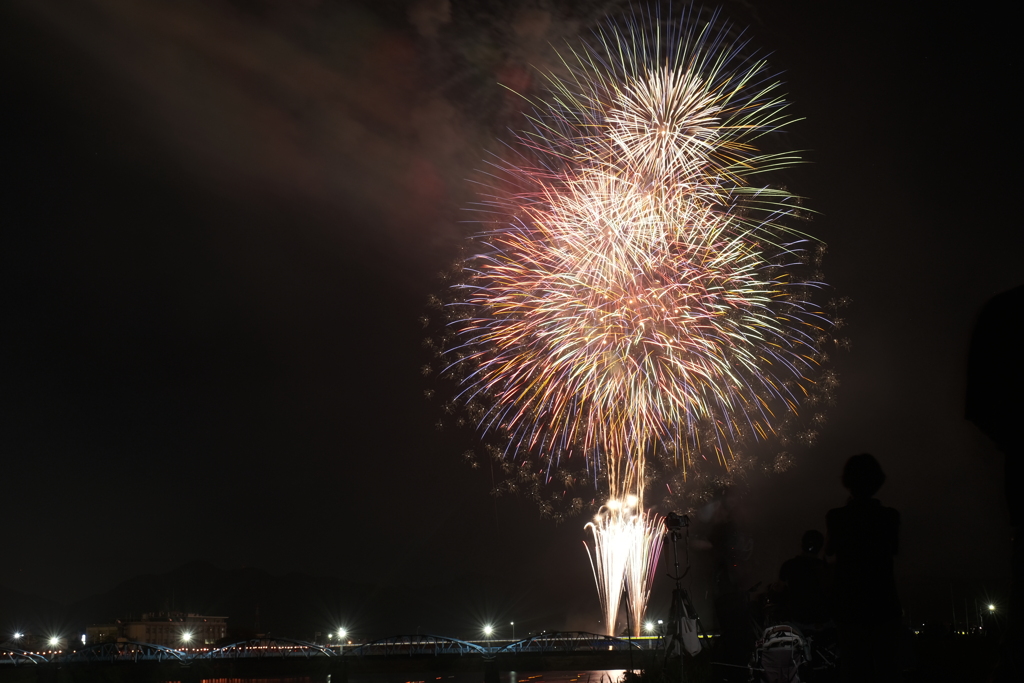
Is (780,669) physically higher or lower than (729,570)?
lower

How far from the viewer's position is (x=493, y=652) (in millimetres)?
62625

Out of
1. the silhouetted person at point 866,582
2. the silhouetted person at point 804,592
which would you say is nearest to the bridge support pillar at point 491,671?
the silhouetted person at point 804,592

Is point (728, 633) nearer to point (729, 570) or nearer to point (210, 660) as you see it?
point (729, 570)

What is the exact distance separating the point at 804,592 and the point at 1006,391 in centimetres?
669

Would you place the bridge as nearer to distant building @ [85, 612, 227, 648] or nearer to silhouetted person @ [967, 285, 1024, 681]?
silhouetted person @ [967, 285, 1024, 681]

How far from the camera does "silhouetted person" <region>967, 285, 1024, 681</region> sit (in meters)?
3.29

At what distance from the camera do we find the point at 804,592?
9352 millimetres

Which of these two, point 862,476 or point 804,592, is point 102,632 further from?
point 862,476

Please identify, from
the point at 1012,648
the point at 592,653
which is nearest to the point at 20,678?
the point at 592,653

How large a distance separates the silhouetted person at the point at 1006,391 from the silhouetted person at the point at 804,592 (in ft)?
20.2

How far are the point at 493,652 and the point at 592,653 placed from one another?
27.8 feet

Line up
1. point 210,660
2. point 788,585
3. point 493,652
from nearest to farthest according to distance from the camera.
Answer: point 788,585, point 493,652, point 210,660

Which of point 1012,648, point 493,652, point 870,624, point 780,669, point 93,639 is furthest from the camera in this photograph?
point 93,639

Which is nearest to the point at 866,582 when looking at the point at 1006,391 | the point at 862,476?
the point at 862,476
